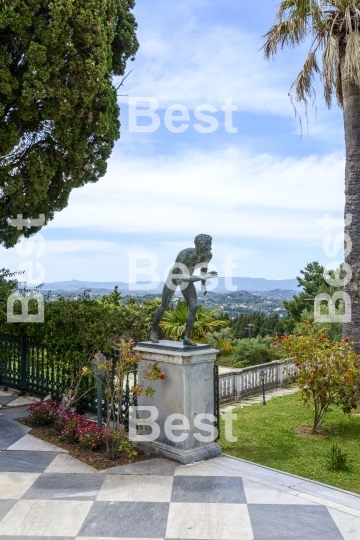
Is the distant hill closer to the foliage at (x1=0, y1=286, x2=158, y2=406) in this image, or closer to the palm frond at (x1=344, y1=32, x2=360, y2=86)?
the foliage at (x1=0, y1=286, x2=158, y2=406)

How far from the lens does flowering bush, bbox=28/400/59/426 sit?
7070mm

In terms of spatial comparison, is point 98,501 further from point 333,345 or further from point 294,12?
point 294,12

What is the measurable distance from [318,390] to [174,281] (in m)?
3.84

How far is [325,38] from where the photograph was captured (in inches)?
488

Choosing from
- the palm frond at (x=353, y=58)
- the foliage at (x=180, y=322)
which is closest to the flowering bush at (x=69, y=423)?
the foliage at (x=180, y=322)

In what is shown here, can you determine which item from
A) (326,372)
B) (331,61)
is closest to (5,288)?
(326,372)

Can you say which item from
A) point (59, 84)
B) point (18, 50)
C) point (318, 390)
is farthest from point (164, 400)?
point (18, 50)

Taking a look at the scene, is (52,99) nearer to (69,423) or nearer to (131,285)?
(131,285)

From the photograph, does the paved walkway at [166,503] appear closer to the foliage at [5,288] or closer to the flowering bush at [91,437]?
the flowering bush at [91,437]

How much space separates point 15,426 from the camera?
709 cm

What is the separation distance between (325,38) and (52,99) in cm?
698

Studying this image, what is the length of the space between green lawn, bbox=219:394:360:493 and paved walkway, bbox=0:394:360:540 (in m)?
1.08

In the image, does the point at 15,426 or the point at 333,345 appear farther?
the point at 333,345

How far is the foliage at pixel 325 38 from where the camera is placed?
11.6m
